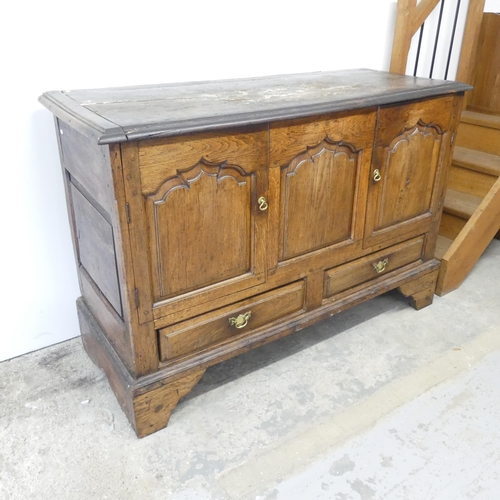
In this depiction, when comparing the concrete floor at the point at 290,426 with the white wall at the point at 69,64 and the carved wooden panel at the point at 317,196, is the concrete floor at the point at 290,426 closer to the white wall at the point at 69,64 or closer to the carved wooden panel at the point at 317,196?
the white wall at the point at 69,64

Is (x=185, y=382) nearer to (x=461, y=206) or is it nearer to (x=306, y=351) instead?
(x=306, y=351)

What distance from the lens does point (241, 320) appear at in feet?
5.65

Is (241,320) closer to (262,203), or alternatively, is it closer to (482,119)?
(262,203)

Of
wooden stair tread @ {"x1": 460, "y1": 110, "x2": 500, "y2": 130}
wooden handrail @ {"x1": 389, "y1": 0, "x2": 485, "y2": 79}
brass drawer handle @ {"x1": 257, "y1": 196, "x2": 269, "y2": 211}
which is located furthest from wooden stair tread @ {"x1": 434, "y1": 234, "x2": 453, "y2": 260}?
brass drawer handle @ {"x1": 257, "y1": 196, "x2": 269, "y2": 211}

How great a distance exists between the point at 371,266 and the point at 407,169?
0.42 m

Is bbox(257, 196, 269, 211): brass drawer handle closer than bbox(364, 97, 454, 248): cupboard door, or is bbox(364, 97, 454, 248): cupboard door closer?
bbox(257, 196, 269, 211): brass drawer handle

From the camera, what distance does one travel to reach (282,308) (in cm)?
183

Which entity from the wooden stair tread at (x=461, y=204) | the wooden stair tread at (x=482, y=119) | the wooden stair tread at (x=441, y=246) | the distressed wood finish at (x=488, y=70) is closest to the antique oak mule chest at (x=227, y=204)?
the wooden stair tread at (x=441, y=246)

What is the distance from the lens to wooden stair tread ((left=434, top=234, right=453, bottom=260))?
96.4 inches

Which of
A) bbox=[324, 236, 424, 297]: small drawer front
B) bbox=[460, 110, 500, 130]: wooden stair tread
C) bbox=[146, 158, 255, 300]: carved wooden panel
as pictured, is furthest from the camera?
bbox=[460, 110, 500, 130]: wooden stair tread

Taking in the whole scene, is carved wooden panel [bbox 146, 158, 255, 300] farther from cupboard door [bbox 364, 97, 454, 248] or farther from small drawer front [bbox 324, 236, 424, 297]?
cupboard door [bbox 364, 97, 454, 248]

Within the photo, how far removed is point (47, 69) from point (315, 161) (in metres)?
0.98

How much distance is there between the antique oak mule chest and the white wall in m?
0.13

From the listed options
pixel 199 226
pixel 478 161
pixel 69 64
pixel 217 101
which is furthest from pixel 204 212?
pixel 478 161
